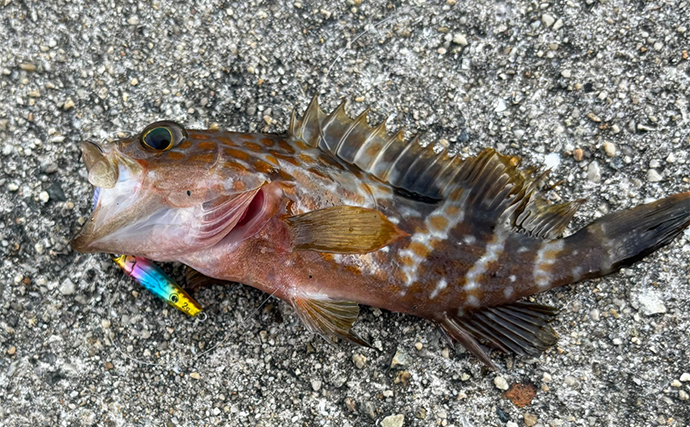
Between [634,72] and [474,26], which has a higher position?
[634,72]

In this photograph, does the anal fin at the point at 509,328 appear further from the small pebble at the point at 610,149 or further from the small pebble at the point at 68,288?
the small pebble at the point at 68,288

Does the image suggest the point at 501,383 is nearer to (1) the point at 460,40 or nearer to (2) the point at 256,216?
(2) the point at 256,216

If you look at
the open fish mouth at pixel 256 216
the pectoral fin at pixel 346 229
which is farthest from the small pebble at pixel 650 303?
the open fish mouth at pixel 256 216

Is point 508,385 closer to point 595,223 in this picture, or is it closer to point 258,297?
point 595,223

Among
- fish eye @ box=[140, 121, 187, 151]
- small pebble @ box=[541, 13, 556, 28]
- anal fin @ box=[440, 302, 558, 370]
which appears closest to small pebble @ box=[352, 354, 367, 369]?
anal fin @ box=[440, 302, 558, 370]

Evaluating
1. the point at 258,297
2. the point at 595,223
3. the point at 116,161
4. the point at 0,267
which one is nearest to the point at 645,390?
the point at 595,223
